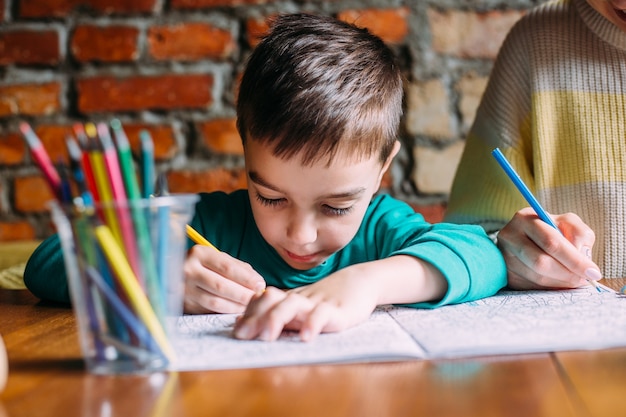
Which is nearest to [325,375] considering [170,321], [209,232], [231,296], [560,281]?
[170,321]

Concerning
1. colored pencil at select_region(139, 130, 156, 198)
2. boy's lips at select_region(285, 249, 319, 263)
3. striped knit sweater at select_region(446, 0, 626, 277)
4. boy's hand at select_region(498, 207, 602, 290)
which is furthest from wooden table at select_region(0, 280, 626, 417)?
striped knit sweater at select_region(446, 0, 626, 277)

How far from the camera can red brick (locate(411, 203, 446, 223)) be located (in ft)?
4.96

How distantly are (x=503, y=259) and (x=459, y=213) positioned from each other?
0.26 m

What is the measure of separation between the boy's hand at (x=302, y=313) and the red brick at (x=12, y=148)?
1.05m

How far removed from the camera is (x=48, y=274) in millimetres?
865

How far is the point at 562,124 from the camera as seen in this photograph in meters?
1.09

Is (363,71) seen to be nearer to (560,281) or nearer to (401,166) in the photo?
(560,281)

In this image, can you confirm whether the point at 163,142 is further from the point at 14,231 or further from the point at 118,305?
the point at 118,305

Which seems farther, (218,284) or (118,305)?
(218,284)

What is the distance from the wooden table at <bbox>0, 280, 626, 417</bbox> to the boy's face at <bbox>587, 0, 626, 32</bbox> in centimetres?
60

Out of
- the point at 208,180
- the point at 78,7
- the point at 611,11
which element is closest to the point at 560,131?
the point at 611,11

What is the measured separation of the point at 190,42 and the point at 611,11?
32.0 inches

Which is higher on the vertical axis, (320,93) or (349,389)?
(320,93)

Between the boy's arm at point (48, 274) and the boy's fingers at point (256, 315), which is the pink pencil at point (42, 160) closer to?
the boy's fingers at point (256, 315)
